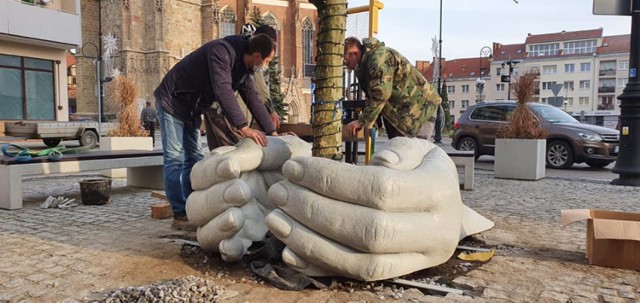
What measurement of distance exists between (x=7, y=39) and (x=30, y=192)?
1685cm

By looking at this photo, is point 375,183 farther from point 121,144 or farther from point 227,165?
point 121,144

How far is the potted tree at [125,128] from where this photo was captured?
9.06 metres

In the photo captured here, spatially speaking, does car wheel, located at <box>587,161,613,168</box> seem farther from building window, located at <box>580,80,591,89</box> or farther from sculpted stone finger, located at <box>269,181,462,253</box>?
building window, located at <box>580,80,591,89</box>

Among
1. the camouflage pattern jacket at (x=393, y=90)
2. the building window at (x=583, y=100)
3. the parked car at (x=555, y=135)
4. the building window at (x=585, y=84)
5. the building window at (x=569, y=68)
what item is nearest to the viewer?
the camouflage pattern jacket at (x=393, y=90)

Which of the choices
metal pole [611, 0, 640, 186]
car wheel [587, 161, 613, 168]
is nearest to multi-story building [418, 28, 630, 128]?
car wheel [587, 161, 613, 168]

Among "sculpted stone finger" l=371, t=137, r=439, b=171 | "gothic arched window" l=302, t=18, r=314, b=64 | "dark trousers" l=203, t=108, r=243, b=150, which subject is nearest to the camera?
"sculpted stone finger" l=371, t=137, r=439, b=171

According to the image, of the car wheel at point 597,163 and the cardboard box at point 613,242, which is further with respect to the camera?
the car wheel at point 597,163

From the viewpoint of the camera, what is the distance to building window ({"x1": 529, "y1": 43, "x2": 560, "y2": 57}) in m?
75.4

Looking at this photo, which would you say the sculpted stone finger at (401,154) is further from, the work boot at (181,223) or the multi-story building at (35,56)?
the multi-story building at (35,56)

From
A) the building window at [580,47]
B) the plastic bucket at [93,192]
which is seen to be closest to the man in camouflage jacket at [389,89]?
the plastic bucket at [93,192]

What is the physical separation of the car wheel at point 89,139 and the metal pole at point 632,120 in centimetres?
1737

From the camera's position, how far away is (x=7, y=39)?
20.3 meters

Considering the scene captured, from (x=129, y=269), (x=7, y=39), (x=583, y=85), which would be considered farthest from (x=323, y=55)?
(x=583, y=85)

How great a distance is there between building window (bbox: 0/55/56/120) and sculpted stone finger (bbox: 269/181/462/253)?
22.9 m
